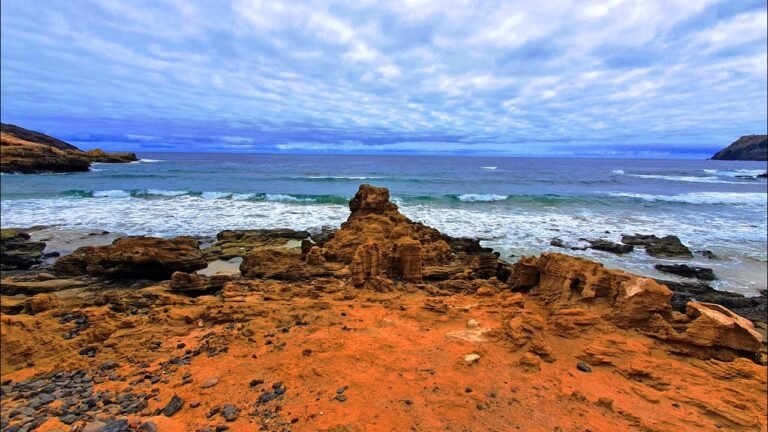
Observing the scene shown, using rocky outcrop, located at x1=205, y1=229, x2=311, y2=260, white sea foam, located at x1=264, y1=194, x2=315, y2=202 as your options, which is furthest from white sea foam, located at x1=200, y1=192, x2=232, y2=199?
rocky outcrop, located at x1=205, y1=229, x2=311, y2=260

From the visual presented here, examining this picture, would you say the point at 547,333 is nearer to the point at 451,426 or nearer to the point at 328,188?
the point at 451,426

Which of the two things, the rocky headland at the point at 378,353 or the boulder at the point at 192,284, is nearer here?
the rocky headland at the point at 378,353

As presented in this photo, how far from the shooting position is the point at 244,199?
27938mm

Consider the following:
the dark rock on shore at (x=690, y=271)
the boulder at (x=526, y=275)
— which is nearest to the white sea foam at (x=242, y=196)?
the boulder at (x=526, y=275)

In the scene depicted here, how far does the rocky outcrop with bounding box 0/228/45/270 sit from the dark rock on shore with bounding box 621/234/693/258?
19.0 meters

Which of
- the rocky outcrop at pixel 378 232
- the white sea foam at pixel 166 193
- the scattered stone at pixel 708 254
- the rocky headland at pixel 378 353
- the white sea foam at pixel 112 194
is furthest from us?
the white sea foam at pixel 166 193

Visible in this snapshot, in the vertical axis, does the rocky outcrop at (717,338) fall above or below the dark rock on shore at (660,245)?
above

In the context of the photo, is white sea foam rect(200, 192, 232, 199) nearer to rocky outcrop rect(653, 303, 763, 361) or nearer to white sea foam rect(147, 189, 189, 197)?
white sea foam rect(147, 189, 189, 197)

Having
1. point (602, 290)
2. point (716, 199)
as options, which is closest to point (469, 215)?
point (602, 290)

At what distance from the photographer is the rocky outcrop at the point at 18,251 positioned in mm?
10969

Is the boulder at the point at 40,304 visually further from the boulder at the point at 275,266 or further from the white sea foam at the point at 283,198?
the white sea foam at the point at 283,198

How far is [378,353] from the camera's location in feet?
17.4

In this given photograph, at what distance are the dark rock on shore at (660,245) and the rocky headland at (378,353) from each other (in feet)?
20.9

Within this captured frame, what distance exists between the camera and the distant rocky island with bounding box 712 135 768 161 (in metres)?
135
